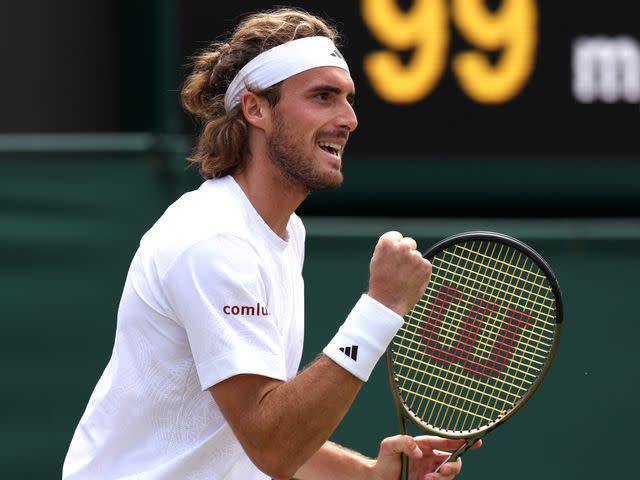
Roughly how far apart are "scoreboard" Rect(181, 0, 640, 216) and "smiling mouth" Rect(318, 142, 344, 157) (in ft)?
4.41

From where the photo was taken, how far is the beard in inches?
104

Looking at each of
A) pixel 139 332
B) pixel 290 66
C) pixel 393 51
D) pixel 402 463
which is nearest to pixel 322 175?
pixel 290 66

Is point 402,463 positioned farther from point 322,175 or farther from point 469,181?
point 469,181

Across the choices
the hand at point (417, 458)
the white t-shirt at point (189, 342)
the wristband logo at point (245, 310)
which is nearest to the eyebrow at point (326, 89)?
the white t-shirt at point (189, 342)

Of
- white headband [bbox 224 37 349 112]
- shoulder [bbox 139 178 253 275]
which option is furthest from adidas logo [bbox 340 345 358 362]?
white headband [bbox 224 37 349 112]

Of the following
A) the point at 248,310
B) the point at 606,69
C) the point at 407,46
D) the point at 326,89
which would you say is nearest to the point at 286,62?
the point at 326,89

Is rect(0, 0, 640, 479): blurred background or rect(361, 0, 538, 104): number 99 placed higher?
rect(361, 0, 538, 104): number 99

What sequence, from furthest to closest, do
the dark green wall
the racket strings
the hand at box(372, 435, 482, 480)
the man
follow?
the dark green wall → the racket strings → the hand at box(372, 435, 482, 480) → the man

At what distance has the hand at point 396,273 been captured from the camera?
2.47 m

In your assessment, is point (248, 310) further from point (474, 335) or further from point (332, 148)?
point (474, 335)

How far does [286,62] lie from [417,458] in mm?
835

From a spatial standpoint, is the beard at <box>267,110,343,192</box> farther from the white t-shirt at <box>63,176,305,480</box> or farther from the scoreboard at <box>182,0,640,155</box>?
the scoreboard at <box>182,0,640,155</box>

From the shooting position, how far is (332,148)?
2717 mm

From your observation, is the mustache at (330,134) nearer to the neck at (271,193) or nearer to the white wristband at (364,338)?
the neck at (271,193)
